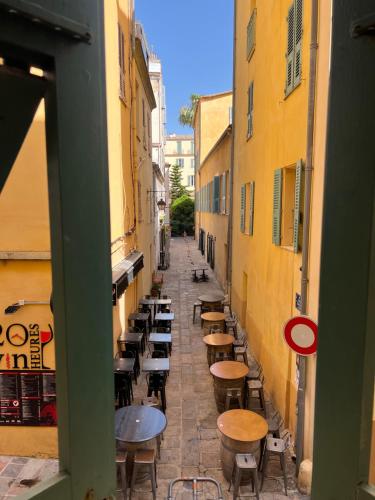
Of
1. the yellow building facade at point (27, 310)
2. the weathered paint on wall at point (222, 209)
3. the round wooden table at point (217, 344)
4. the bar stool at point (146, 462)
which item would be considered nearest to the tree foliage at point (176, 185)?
the weathered paint on wall at point (222, 209)

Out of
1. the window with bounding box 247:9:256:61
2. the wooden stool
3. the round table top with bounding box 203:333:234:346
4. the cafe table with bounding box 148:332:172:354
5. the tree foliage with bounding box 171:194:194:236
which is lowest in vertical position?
the wooden stool

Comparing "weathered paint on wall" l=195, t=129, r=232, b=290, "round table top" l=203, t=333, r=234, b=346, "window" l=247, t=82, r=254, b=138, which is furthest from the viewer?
"weathered paint on wall" l=195, t=129, r=232, b=290

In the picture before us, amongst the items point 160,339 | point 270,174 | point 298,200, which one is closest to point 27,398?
point 160,339

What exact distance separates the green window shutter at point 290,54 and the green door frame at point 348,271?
6801 millimetres

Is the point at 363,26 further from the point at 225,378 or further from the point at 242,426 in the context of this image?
the point at 225,378

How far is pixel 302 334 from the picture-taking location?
5902mm

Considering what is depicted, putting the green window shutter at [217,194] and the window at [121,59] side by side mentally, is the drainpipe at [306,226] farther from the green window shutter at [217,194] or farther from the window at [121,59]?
the green window shutter at [217,194]

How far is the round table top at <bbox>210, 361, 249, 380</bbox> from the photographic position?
27.4ft

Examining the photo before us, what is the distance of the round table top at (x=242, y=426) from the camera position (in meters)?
6.43

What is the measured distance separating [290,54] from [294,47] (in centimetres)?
22

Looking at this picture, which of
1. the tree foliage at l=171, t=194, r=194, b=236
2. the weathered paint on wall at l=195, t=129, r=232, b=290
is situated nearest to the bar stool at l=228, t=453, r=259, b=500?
the weathered paint on wall at l=195, t=129, r=232, b=290

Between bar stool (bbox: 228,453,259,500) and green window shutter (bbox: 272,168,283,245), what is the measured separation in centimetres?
407

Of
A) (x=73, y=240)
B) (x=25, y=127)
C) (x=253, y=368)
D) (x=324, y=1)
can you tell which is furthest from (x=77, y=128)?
(x=253, y=368)

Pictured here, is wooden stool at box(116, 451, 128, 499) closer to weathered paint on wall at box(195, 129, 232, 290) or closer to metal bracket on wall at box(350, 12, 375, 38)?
metal bracket on wall at box(350, 12, 375, 38)
